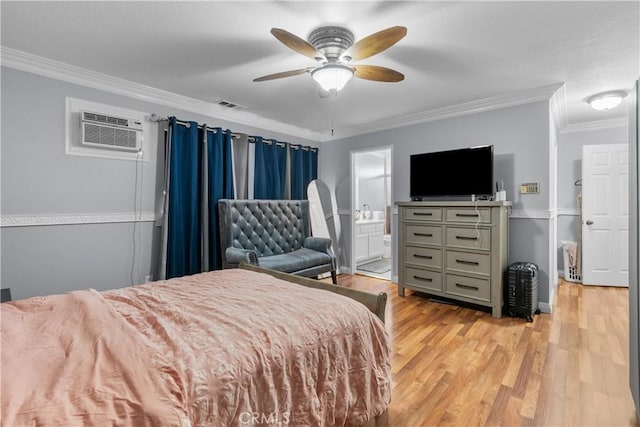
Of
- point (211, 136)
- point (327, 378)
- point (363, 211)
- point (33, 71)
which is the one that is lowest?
point (327, 378)

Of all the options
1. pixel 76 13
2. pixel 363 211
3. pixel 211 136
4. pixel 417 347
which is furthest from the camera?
pixel 363 211

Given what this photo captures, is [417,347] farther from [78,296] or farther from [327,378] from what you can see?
[78,296]

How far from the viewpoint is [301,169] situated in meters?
5.02

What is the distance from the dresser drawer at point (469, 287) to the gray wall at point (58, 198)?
11.1 ft

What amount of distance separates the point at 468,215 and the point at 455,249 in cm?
41

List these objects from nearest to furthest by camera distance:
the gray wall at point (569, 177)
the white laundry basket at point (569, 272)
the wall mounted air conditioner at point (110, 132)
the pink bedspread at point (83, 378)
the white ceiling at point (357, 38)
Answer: the pink bedspread at point (83, 378), the white ceiling at point (357, 38), the wall mounted air conditioner at point (110, 132), the white laundry basket at point (569, 272), the gray wall at point (569, 177)

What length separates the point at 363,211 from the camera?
21.8ft

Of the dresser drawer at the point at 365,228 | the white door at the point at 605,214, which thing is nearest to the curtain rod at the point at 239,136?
the dresser drawer at the point at 365,228

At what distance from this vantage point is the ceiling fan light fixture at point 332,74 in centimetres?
218

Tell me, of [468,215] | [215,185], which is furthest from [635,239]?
[215,185]

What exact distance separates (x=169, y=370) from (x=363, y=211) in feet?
19.3

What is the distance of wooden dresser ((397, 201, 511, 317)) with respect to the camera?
3238mm

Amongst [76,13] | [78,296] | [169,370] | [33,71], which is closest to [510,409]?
[169,370]

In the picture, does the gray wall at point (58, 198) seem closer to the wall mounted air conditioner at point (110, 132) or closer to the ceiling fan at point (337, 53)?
the wall mounted air conditioner at point (110, 132)
